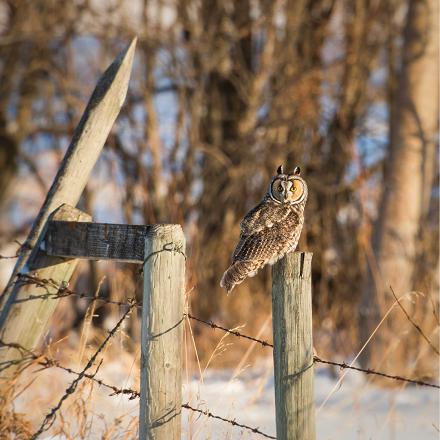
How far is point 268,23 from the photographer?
29.7 feet

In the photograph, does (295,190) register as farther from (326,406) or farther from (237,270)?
(326,406)

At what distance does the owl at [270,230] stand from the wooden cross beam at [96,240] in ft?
1.46

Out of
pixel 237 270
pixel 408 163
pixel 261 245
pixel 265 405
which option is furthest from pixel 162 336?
pixel 408 163

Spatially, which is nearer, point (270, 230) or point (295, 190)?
point (270, 230)

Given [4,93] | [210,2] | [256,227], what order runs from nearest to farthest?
[256,227], [210,2], [4,93]

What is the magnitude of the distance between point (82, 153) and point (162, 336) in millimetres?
1254

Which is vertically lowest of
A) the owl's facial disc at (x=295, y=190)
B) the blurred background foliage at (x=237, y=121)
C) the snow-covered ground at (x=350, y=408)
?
the snow-covered ground at (x=350, y=408)

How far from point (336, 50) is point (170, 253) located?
788 centimetres

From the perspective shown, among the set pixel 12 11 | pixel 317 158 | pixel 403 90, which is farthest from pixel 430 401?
pixel 12 11

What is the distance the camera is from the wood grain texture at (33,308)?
3.36 metres

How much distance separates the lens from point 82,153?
11.5ft

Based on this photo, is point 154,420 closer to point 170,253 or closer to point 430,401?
point 170,253

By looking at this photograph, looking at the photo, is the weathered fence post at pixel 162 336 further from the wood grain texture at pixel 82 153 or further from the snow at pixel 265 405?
the snow at pixel 265 405

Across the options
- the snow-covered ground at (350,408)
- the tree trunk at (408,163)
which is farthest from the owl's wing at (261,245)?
the tree trunk at (408,163)
